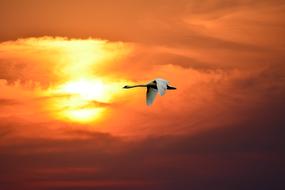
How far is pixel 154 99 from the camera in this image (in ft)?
240

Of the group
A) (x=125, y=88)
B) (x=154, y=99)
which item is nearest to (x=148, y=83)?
(x=154, y=99)

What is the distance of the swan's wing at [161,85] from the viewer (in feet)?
222

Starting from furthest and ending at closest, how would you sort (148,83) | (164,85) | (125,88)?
1. (125,88)
2. (148,83)
3. (164,85)

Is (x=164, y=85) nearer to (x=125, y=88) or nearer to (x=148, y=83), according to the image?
(x=148, y=83)

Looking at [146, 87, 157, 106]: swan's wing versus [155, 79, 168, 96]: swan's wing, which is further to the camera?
[146, 87, 157, 106]: swan's wing

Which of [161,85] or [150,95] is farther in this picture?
[150,95]

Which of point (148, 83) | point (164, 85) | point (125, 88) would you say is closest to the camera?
point (164, 85)

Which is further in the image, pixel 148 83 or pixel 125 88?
pixel 125 88

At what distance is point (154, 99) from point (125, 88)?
8256mm

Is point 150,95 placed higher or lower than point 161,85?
higher

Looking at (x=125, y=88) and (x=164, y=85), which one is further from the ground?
(x=125, y=88)

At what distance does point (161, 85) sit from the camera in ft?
227

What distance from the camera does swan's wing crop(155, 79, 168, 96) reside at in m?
67.8

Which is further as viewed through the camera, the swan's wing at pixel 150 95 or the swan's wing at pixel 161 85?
the swan's wing at pixel 150 95
